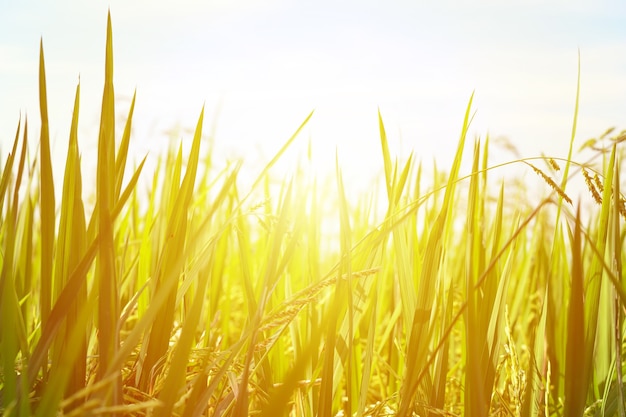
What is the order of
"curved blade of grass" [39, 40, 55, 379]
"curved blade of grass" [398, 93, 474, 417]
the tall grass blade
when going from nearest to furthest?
the tall grass blade → "curved blade of grass" [39, 40, 55, 379] → "curved blade of grass" [398, 93, 474, 417]

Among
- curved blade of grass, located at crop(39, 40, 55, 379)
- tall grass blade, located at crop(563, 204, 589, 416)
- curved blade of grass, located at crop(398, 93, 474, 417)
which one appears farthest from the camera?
curved blade of grass, located at crop(398, 93, 474, 417)

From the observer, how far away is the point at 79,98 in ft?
2.71

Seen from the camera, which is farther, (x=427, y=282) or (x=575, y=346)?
(x=427, y=282)

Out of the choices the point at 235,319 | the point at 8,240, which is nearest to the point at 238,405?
the point at 8,240

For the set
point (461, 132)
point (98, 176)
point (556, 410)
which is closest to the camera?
point (98, 176)

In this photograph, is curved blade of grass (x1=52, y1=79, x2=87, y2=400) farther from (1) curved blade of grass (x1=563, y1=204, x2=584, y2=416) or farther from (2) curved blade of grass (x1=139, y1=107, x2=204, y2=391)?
(1) curved blade of grass (x1=563, y1=204, x2=584, y2=416)

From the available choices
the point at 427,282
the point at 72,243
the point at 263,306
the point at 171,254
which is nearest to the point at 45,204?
the point at 72,243

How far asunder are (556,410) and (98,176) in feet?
3.01

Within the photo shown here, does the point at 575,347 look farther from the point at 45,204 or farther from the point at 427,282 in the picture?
the point at 45,204

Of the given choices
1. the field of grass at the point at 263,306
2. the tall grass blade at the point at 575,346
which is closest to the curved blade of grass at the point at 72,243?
the field of grass at the point at 263,306

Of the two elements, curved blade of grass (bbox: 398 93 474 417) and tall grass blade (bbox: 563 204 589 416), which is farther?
curved blade of grass (bbox: 398 93 474 417)

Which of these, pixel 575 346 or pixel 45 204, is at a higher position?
pixel 45 204

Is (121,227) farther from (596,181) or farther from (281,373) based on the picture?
(596,181)

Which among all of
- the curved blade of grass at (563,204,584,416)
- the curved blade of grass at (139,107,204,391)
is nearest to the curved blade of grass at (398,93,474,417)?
the curved blade of grass at (563,204,584,416)
